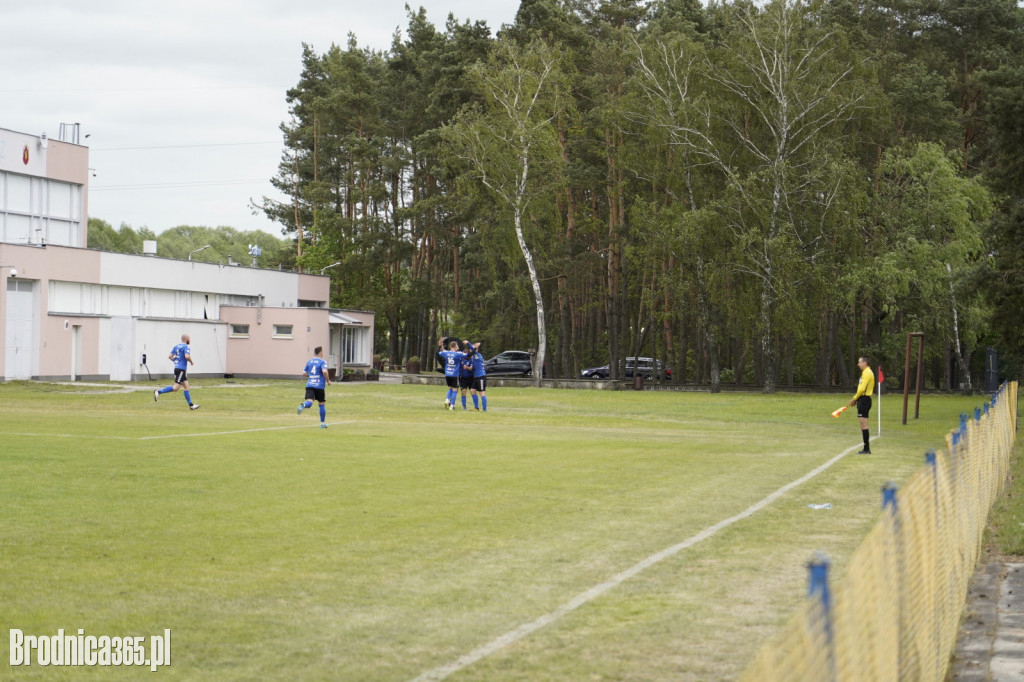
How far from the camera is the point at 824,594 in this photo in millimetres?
4223

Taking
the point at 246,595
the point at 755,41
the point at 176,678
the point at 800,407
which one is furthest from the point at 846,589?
the point at 755,41

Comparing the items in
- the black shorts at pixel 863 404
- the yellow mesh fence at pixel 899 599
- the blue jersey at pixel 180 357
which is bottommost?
the yellow mesh fence at pixel 899 599

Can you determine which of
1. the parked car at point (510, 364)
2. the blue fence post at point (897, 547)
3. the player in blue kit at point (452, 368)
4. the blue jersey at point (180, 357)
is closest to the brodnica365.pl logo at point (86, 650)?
the blue fence post at point (897, 547)

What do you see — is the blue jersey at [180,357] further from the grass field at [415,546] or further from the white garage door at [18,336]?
the white garage door at [18,336]

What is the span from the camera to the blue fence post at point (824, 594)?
412 centimetres

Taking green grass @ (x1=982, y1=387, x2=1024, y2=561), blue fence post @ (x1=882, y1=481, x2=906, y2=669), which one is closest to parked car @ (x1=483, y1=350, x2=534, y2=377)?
green grass @ (x1=982, y1=387, x2=1024, y2=561)

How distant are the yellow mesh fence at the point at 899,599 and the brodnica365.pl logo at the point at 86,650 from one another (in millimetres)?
3792

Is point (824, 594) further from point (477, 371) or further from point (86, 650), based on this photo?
point (477, 371)

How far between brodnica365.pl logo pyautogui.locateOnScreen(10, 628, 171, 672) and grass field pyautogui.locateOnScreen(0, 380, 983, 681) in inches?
4.8

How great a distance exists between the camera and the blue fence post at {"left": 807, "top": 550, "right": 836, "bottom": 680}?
13.5 ft

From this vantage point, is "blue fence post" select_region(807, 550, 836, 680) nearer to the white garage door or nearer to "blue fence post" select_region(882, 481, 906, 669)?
"blue fence post" select_region(882, 481, 906, 669)

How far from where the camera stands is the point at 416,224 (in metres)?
84.8

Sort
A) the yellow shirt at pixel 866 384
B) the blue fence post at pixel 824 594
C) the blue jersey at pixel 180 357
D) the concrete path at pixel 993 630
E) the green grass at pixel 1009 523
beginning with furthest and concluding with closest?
the blue jersey at pixel 180 357 < the yellow shirt at pixel 866 384 < the green grass at pixel 1009 523 < the concrete path at pixel 993 630 < the blue fence post at pixel 824 594

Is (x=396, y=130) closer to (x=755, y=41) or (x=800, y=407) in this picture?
(x=755, y=41)
